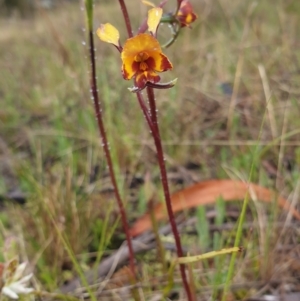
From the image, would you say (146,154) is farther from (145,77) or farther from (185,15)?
(145,77)

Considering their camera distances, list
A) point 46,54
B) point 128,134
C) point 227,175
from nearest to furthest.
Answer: point 227,175 < point 128,134 < point 46,54

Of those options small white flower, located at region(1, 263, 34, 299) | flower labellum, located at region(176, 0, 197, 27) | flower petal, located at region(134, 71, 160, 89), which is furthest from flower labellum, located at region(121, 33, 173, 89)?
small white flower, located at region(1, 263, 34, 299)

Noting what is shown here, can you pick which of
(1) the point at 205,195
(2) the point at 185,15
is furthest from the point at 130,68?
(1) the point at 205,195

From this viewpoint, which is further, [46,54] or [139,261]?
[46,54]

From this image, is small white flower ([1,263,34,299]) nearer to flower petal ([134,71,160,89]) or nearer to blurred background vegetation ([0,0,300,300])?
blurred background vegetation ([0,0,300,300])

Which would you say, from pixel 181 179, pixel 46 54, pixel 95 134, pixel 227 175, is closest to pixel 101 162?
pixel 95 134

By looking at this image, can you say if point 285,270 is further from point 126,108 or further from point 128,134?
point 126,108
